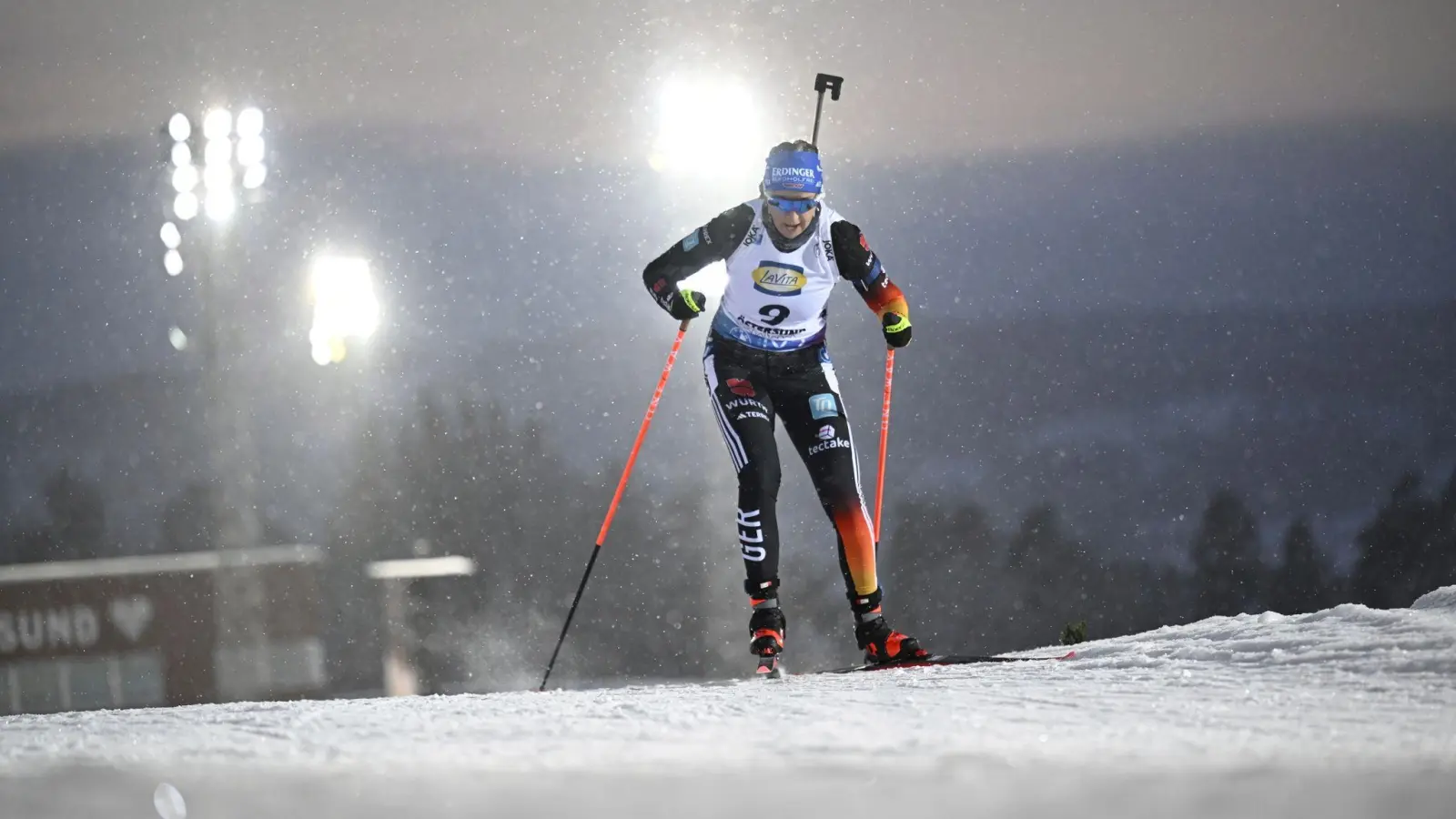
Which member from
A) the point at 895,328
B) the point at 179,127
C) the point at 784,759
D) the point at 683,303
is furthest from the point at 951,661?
the point at 179,127

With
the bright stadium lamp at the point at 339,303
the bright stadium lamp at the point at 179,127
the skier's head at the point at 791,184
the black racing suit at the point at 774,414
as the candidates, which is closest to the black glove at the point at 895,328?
the black racing suit at the point at 774,414

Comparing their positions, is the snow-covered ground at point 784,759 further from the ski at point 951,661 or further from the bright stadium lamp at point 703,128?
the bright stadium lamp at point 703,128

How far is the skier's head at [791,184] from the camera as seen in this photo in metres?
3.47

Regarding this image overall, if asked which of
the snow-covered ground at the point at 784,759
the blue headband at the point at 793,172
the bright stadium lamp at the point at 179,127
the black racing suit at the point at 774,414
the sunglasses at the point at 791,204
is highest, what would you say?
the bright stadium lamp at the point at 179,127

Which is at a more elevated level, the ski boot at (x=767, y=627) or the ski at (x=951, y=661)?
the ski boot at (x=767, y=627)

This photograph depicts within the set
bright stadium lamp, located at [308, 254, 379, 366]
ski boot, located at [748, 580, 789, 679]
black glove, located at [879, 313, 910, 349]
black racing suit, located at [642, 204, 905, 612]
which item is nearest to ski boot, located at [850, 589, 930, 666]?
black racing suit, located at [642, 204, 905, 612]

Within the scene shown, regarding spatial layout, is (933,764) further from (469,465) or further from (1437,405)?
(469,465)

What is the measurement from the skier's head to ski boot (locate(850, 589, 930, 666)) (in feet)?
3.23

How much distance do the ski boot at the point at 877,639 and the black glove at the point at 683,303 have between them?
873 mm

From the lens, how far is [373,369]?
3828 centimetres

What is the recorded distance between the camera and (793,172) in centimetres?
347

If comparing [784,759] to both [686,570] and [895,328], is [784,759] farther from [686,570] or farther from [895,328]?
[686,570]

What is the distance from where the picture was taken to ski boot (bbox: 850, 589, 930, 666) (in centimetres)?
346

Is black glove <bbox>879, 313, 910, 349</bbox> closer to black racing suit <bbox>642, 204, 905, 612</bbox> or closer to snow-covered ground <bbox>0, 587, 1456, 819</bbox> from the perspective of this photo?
black racing suit <bbox>642, 204, 905, 612</bbox>
